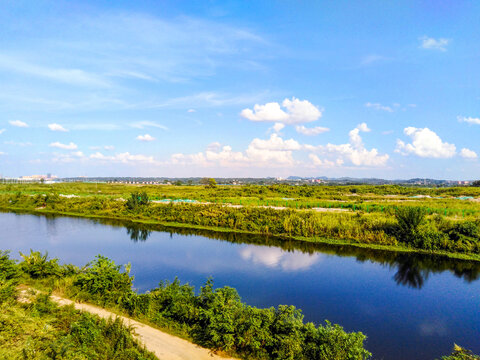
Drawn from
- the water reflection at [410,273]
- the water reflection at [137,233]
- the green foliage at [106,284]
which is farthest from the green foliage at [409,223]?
the water reflection at [137,233]

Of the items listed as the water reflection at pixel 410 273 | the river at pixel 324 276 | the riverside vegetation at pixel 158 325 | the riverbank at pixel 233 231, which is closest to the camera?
the riverside vegetation at pixel 158 325

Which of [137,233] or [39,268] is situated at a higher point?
[39,268]

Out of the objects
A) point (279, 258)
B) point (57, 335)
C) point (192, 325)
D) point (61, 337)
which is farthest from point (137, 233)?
point (61, 337)

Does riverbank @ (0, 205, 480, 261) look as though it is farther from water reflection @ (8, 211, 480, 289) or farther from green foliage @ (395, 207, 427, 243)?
green foliage @ (395, 207, 427, 243)

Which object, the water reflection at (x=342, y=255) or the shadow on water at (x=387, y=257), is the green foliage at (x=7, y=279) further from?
the shadow on water at (x=387, y=257)

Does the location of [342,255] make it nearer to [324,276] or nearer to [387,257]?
[387,257]

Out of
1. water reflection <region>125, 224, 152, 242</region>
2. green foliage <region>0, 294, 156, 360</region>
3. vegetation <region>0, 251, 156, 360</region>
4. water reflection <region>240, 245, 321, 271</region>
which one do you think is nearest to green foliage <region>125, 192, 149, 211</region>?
water reflection <region>125, 224, 152, 242</region>

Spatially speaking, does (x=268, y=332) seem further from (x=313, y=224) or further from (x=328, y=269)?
(x=313, y=224)

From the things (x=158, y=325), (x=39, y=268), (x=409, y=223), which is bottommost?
(x=158, y=325)
